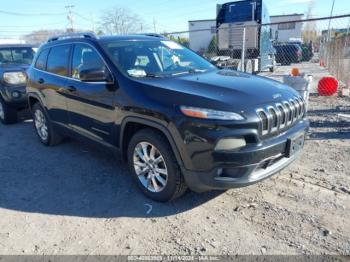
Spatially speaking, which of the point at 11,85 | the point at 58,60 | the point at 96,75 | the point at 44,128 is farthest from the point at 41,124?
the point at 96,75

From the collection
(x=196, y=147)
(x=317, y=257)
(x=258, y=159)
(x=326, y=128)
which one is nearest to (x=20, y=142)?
(x=196, y=147)

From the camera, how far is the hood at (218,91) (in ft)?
9.73

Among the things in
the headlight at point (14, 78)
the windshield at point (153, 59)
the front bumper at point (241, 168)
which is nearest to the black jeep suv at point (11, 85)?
the headlight at point (14, 78)

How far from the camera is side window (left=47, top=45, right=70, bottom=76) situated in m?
4.66

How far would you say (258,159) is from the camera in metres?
2.91

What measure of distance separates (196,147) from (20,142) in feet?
15.1

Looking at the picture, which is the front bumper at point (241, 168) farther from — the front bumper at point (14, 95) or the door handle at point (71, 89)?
the front bumper at point (14, 95)

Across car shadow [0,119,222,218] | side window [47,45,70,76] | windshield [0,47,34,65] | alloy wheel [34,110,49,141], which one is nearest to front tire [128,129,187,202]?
car shadow [0,119,222,218]

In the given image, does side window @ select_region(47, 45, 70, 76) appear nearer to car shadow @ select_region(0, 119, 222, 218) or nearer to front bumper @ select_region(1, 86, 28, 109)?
car shadow @ select_region(0, 119, 222, 218)

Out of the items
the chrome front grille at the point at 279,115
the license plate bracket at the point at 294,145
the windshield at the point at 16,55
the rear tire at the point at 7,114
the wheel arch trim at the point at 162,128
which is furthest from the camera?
the windshield at the point at 16,55

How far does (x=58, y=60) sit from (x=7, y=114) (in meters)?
3.27

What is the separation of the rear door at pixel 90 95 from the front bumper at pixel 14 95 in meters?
3.11

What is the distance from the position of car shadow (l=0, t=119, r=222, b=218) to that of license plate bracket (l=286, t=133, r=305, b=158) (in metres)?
1.00

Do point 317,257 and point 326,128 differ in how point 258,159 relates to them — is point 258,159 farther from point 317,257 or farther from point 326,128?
point 326,128
